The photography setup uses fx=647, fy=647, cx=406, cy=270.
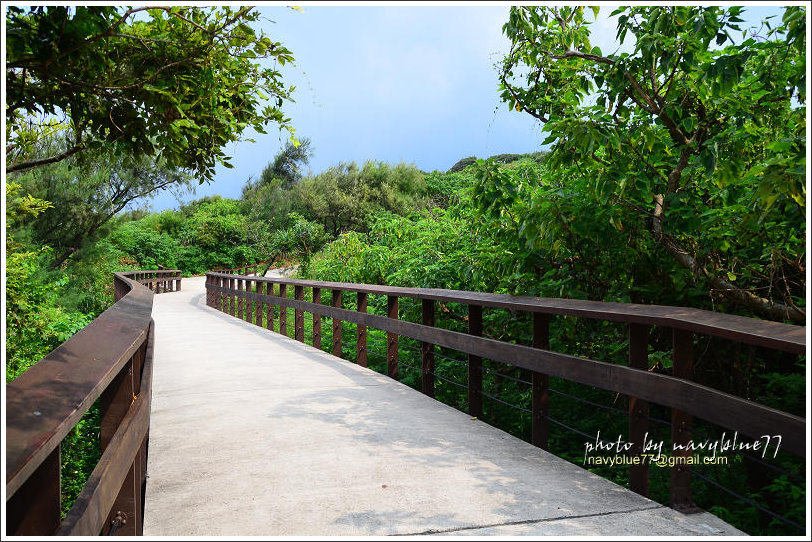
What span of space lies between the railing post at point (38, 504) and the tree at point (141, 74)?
138 cm

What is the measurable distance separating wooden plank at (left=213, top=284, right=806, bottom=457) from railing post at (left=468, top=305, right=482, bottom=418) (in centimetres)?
17

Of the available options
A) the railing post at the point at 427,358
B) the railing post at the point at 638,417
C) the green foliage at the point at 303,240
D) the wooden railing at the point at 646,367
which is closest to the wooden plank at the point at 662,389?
the wooden railing at the point at 646,367

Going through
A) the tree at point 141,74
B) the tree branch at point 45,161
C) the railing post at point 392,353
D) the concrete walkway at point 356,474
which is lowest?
the concrete walkway at point 356,474

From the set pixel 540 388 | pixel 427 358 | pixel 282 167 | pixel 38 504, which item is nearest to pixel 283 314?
pixel 427 358

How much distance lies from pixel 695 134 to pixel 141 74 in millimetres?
3452

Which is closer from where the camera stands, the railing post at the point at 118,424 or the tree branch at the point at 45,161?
the railing post at the point at 118,424

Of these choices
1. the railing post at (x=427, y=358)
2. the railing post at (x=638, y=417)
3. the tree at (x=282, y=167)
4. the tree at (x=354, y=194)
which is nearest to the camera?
the railing post at (x=638, y=417)

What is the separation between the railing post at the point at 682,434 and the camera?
2.98 metres

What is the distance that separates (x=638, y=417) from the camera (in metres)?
3.35

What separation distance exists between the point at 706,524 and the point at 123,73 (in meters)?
3.31

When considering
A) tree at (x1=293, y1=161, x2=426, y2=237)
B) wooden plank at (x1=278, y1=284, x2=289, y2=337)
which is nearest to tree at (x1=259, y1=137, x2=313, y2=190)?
tree at (x1=293, y1=161, x2=426, y2=237)

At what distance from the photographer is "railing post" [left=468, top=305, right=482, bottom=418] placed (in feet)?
16.7

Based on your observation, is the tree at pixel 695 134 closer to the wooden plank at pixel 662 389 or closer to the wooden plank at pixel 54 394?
the wooden plank at pixel 662 389

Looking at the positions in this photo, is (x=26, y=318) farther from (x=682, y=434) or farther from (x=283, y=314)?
(x=682, y=434)
